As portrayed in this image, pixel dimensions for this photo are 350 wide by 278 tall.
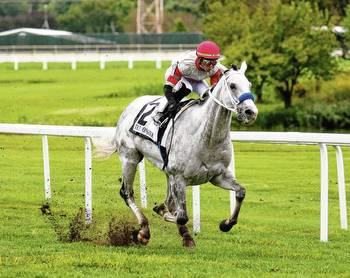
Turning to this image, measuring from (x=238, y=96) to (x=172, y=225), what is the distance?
2.83 metres

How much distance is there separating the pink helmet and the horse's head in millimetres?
307

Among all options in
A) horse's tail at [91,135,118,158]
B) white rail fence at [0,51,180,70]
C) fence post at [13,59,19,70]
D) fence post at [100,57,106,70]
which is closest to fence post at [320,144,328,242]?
horse's tail at [91,135,118,158]

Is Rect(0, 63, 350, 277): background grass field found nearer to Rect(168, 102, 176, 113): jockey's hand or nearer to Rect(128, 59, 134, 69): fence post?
Rect(168, 102, 176, 113): jockey's hand

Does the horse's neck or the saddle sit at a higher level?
the horse's neck

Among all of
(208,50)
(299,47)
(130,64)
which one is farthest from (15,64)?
(208,50)

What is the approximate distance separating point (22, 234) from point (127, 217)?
3.19 ft

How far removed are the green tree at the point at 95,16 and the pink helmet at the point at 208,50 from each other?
77.1 meters

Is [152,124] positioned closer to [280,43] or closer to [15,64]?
[280,43]

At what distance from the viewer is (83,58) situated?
45.1m

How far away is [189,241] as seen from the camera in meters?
8.84

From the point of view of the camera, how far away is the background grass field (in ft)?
25.5

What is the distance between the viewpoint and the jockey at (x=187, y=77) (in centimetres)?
905

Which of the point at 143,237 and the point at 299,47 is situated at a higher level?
the point at 143,237

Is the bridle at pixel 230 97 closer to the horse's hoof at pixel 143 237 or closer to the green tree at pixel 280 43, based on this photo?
the horse's hoof at pixel 143 237
